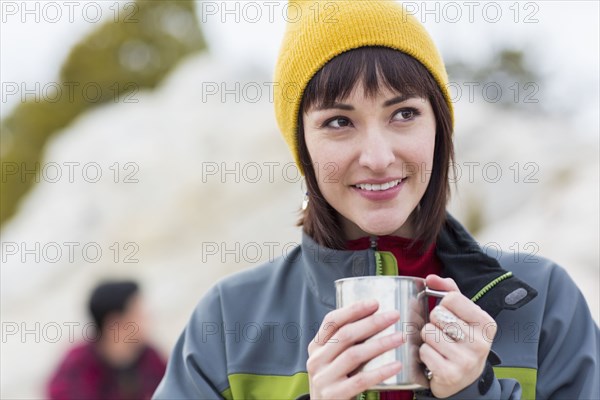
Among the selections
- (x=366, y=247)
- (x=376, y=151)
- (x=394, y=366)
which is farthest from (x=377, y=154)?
(x=394, y=366)

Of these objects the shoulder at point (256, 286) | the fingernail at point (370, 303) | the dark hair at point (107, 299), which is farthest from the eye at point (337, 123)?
the dark hair at point (107, 299)

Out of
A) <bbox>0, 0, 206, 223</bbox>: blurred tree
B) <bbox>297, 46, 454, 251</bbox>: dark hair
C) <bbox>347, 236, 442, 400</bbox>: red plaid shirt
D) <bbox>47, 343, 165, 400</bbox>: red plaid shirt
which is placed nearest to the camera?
<bbox>297, 46, 454, 251</bbox>: dark hair

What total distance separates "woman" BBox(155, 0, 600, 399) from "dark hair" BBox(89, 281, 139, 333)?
3838 millimetres

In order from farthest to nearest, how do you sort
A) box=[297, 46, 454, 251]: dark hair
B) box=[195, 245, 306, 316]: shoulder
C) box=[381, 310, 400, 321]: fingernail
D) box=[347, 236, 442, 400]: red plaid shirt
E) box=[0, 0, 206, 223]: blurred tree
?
box=[0, 0, 206, 223]: blurred tree → box=[195, 245, 306, 316]: shoulder → box=[347, 236, 442, 400]: red plaid shirt → box=[297, 46, 454, 251]: dark hair → box=[381, 310, 400, 321]: fingernail

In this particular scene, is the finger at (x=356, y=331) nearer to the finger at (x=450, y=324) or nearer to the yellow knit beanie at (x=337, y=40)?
the finger at (x=450, y=324)

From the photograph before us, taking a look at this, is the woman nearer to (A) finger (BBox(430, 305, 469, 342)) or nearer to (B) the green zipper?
(B) the green zipper

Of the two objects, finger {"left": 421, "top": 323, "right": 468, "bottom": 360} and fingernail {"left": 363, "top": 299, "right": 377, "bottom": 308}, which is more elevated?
fingernail {"left": 363, "top": 299, "right": 377, "bottom": 308}

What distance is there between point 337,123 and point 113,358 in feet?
13.7

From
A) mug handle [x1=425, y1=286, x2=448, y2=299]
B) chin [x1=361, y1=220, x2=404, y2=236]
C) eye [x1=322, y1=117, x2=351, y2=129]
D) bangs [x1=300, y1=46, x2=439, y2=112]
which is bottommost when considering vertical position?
mug handle [x1=425, y1=286, x2=448, y2=299]

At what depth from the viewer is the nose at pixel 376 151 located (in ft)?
7.22

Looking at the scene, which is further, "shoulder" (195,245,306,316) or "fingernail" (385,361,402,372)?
"shoulder" (195,245,306,316)

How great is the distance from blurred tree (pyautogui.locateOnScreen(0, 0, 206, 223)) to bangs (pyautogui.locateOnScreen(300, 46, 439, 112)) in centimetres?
2174

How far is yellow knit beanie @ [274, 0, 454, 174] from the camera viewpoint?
2395 mm

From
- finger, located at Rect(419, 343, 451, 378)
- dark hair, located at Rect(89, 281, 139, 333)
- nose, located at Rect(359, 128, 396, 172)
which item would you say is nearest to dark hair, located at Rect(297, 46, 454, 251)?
nose, located at Rect(359, 128, 396, 172)
